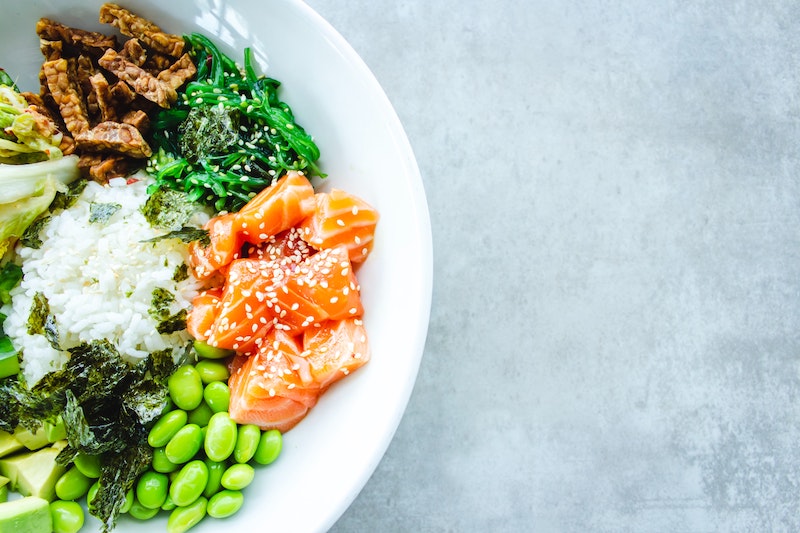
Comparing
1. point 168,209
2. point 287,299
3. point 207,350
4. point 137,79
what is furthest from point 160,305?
point 137,79

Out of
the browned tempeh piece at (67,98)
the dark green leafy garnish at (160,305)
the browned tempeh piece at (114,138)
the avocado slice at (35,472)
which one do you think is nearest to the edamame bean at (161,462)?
the avocado slice at (35,472)

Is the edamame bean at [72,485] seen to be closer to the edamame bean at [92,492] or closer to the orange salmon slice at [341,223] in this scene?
the edamame bean at [92,492]

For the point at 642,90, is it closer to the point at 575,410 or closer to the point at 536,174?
the point at 536,174

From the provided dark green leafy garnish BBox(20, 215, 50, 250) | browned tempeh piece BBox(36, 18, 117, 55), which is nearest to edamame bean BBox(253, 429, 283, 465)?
dark green leafy garnish BBox(20, 215, 50, 250)

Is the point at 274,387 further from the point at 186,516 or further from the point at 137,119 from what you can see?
the point at 137,119

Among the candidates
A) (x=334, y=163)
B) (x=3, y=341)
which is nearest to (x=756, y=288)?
(x=334, y=163)
